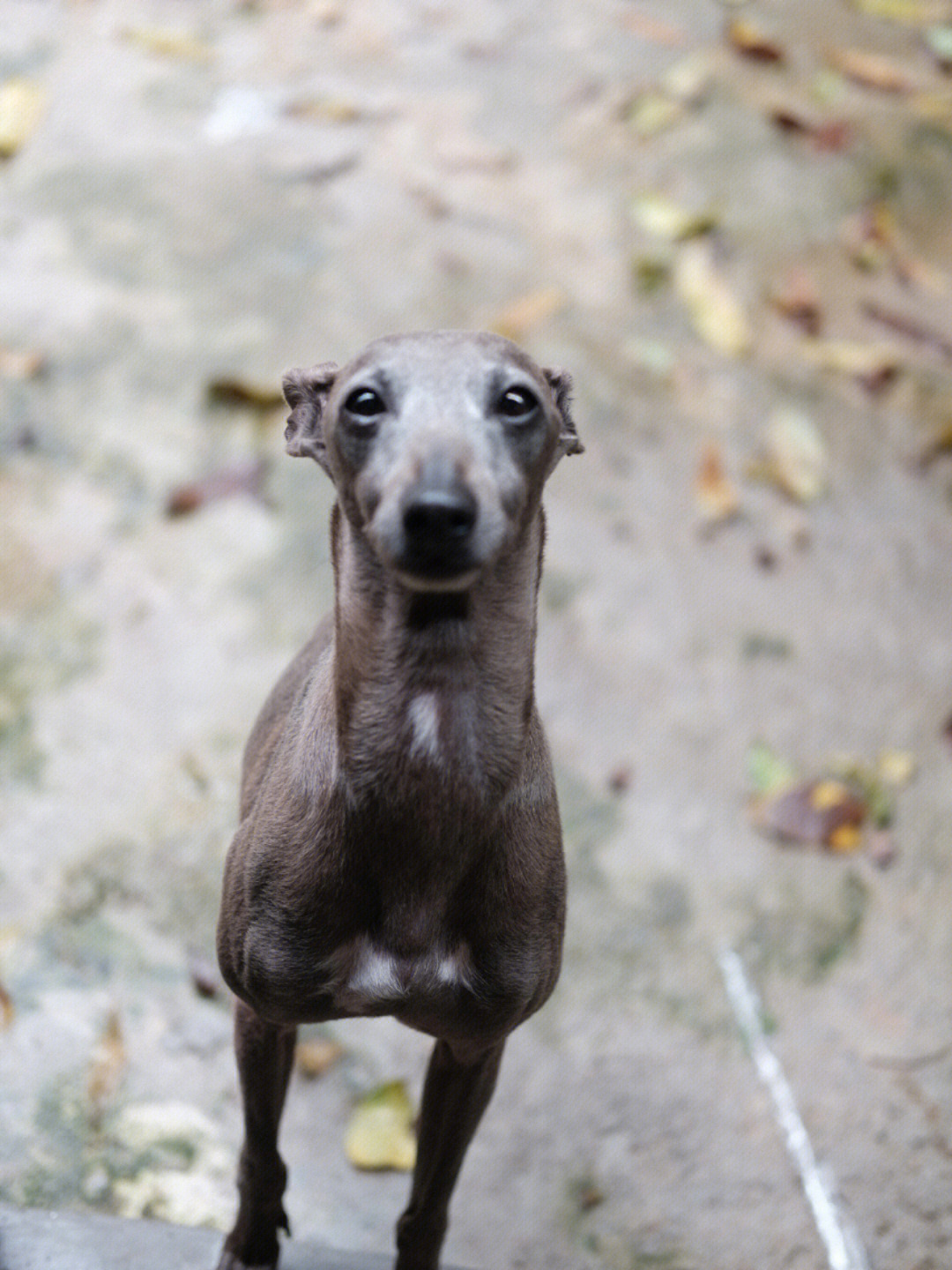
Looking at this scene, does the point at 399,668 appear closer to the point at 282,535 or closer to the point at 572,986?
the point at 572,986

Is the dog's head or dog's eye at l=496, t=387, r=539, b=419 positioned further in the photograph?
dog's eye at l=496, t=387, r=539, b=419

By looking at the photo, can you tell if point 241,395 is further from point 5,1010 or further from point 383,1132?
point 383,1132

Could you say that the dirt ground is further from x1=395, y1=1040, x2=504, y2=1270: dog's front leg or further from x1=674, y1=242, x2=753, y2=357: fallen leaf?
x1=395, y1=1040, x2=504, y2=1270: dog's front leg

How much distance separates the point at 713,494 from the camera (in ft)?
15.5

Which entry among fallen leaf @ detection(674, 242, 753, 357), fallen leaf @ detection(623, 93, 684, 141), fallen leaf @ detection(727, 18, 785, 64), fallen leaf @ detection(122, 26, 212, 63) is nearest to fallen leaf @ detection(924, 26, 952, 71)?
fallen leaf @ detection(727, 18, 785, 64)

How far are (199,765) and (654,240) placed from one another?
2826 mm

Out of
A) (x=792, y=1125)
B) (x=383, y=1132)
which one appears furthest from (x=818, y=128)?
(x=383, y=1132)

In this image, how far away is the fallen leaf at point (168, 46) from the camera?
19.2 ft

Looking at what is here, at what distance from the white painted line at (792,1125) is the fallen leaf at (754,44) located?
4070 millimetres

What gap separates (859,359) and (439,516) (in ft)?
12.2

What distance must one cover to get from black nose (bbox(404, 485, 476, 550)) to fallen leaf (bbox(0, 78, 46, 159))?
419 centimetres

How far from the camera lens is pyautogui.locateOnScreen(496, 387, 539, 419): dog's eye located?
2029 mm

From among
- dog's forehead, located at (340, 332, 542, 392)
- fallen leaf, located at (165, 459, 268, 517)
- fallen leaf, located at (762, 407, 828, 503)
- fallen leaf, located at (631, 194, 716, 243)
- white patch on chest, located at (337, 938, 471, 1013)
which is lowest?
fallen leaf, located at (165, 459, 268, 517)

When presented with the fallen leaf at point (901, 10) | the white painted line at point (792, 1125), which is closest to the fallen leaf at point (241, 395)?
the white painted line at point (792, 1125)
